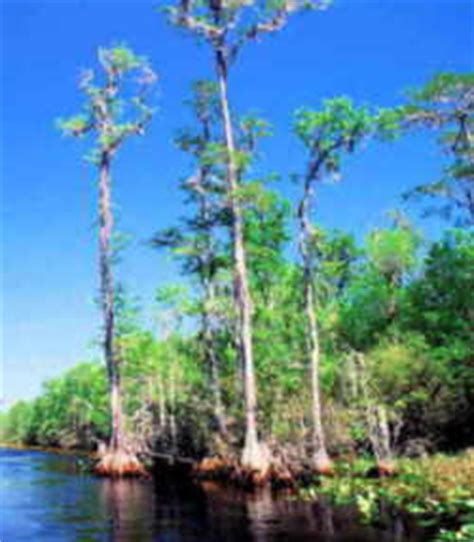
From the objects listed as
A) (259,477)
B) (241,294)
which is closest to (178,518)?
(259,477)

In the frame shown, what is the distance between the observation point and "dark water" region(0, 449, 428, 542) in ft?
48.0

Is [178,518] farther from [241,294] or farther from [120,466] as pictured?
[120,466]

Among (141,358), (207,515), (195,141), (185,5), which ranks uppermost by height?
(185,5)

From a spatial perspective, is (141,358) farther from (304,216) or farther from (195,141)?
(304,216)

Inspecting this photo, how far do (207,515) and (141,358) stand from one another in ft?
106

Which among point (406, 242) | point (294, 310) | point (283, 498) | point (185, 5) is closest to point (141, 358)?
point (294, 310)

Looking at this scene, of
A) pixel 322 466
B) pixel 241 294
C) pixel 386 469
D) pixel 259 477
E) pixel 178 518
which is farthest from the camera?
pixel 241 294

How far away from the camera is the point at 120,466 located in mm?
31641

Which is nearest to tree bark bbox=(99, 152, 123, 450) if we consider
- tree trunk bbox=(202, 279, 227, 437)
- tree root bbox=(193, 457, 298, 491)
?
tree trunk bbox=(202, 279, 227, 437)

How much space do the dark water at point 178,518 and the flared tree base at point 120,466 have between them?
18.9 ft

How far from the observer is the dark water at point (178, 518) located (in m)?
14.6

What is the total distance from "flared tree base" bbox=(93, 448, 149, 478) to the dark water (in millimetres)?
5750

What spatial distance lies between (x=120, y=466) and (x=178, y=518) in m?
14.6

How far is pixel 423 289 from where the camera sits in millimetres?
35344
